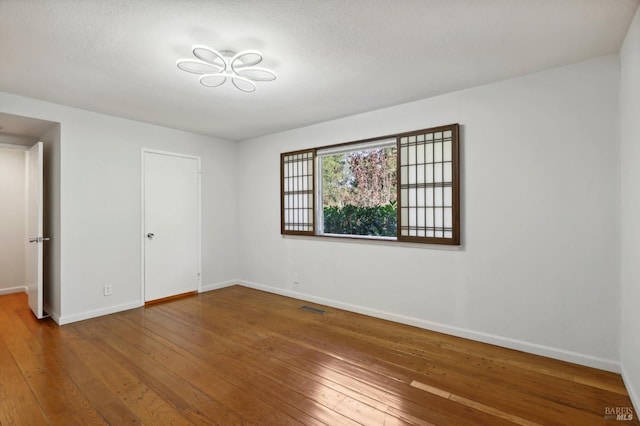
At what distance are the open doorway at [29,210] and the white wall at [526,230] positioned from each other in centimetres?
375

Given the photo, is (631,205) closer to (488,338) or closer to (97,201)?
(488,338)

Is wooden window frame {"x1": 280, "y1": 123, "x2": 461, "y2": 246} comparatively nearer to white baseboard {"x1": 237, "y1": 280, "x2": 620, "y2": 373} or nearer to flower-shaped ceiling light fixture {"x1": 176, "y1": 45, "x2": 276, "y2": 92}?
white baseboard {"x1": 237, "y1": 280, "x2": 620, "y2": 373}

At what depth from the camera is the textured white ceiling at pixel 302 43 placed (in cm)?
185

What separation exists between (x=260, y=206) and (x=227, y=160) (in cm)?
103

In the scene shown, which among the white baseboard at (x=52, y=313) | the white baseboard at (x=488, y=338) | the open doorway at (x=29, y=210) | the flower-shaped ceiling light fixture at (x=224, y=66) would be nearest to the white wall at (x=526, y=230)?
the white baseboard at (x=488, y=338)

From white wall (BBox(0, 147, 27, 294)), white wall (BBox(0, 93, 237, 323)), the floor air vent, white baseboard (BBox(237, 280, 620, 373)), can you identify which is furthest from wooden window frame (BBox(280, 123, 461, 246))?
white wall (BBox(0, 147, 27, 294))

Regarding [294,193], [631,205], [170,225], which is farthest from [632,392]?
[170,225]

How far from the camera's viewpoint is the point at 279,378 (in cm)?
241

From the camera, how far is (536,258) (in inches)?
108

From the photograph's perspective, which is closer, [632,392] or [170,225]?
[632,392]

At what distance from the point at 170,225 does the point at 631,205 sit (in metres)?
4.95

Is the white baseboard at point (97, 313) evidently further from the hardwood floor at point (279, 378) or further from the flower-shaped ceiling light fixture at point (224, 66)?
the flower-shaped ceiling light fixture at point (224, 66)

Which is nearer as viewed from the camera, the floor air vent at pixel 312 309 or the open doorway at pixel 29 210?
the open doorway at pixel 29 210

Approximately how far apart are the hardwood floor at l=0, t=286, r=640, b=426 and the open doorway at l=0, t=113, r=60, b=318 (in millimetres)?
595
